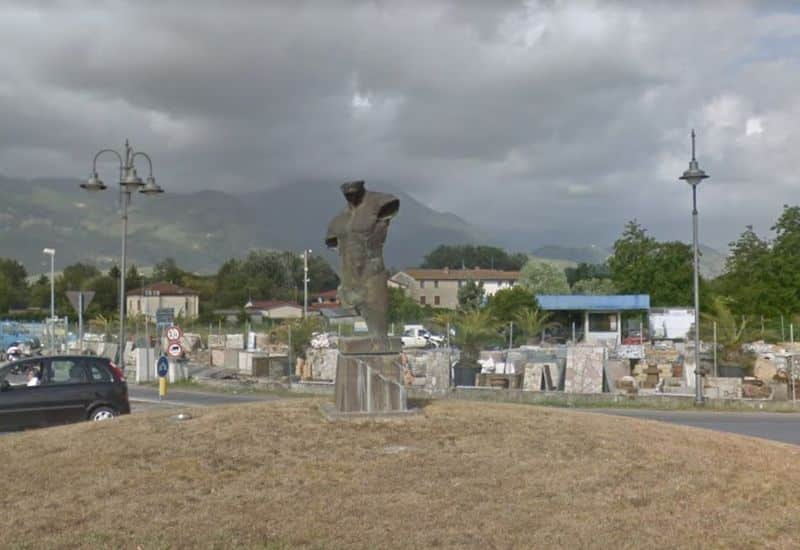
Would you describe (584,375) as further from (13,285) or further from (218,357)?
(13,285)

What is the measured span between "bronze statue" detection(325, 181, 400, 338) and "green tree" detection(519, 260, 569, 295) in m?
84.1

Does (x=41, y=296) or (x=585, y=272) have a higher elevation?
(x=585, y=272)

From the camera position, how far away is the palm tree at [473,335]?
2922 cm

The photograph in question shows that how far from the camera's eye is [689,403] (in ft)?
80.2

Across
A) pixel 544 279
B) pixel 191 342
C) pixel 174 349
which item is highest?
pixel 544 279

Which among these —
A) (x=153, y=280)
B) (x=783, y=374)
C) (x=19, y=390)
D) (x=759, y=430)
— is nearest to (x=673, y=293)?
(x=783, y=374)

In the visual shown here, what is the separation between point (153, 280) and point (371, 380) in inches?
5608

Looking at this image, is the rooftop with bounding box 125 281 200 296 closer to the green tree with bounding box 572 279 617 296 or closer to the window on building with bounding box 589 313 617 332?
the green tree with bounding box 572 279 617 296

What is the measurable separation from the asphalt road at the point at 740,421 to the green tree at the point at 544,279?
239 ft

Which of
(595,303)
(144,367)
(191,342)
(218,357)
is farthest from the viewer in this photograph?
(595,303)

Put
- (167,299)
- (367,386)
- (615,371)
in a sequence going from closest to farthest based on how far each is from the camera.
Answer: (367,386) → (615,371) → (167,299)

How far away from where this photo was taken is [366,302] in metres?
12.6

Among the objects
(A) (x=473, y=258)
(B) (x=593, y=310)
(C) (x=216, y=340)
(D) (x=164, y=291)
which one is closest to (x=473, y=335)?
(C) (x=216, y=340)

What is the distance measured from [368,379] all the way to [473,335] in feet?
57.7
